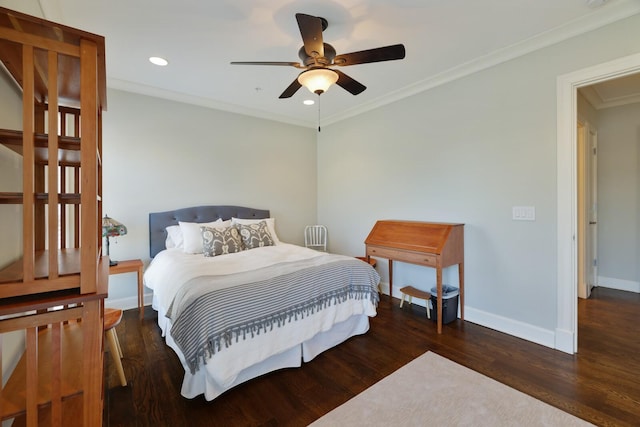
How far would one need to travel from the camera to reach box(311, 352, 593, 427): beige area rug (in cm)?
170

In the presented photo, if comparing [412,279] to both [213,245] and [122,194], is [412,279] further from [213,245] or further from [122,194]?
[122,194]

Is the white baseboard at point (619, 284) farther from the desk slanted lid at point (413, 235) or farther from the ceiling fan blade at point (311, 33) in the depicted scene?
the ceiling fan blade at point (311, 33)

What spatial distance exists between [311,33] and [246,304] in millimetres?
1863

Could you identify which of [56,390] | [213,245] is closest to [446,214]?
[213,245]

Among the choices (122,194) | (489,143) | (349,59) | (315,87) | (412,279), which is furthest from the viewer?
(412,279)

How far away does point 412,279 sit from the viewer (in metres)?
3.68

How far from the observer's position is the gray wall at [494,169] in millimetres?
2510

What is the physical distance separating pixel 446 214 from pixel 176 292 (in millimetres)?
2832

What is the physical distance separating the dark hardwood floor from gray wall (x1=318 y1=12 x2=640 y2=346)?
0.41 m

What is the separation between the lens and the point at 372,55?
203cm

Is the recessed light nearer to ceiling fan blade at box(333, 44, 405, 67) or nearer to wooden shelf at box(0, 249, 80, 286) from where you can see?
ceiling fan blade at box(333, 44, 405, 67)

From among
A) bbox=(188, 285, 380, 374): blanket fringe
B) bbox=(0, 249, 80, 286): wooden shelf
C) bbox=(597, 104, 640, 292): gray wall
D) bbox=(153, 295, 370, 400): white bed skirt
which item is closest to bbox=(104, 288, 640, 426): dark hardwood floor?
bbox=(153, 295, 370, 400): white bed skirt

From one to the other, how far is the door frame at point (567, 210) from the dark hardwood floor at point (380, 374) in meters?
0.28

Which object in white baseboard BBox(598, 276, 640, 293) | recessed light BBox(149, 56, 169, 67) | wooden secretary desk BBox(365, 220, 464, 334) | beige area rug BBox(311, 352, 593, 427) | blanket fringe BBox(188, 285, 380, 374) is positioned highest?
recessed light BBox(149, 56, 169, 67)
